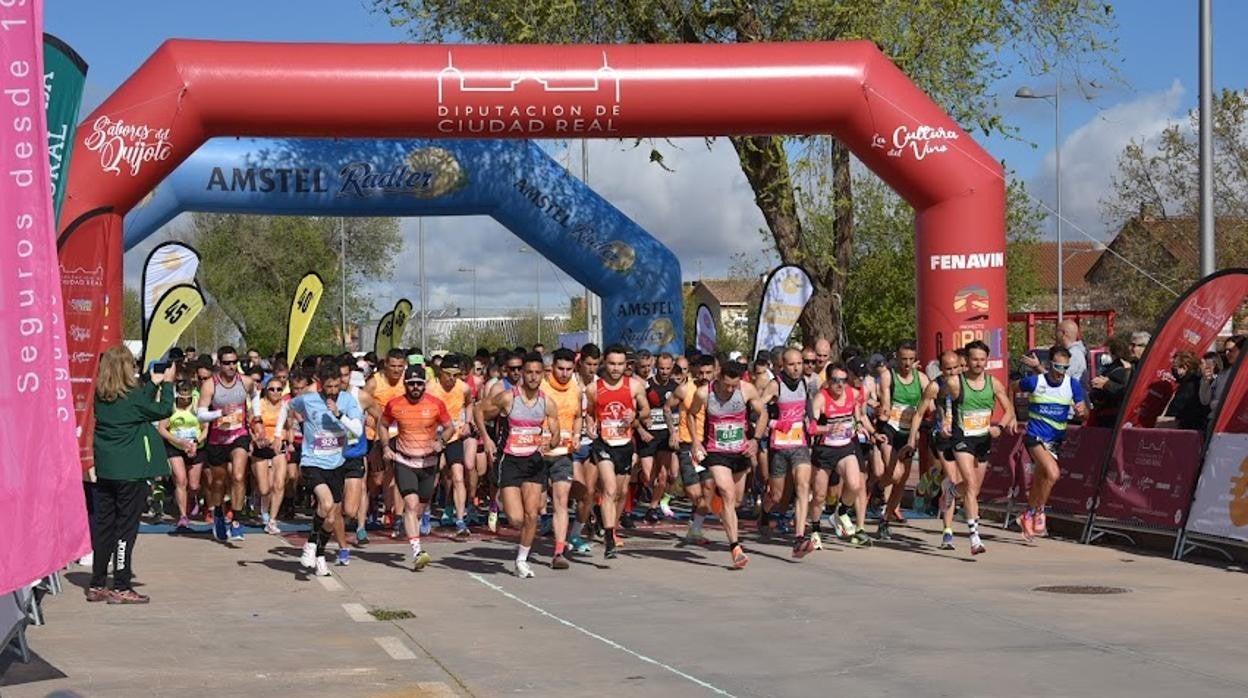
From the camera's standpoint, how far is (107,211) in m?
11.6

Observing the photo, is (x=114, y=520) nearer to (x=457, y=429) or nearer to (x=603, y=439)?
(x=603, y=439)

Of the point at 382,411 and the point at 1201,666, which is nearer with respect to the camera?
the point at 1201,666

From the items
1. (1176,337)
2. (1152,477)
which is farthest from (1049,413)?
(1176,337)

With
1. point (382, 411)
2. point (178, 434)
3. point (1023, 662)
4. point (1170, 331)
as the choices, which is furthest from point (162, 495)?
point (1023, 662)

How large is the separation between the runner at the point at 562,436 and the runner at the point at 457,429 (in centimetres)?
174

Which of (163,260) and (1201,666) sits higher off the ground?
(163,260)

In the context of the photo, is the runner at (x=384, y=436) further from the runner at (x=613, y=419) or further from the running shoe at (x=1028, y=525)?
the running shoe at (x=1028, y=525)

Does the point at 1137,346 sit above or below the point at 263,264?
below

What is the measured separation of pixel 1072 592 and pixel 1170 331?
4.12m

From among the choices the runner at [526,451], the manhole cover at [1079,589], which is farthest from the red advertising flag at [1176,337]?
the runner at [526,451]

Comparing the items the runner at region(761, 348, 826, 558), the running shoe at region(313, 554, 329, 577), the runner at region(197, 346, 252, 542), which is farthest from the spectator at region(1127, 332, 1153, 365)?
the runner at region(197, 346, 252, 542)

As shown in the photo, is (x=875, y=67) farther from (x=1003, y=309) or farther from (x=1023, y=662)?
Answer: (x=1023, y=662)

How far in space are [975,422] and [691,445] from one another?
8.03 ft

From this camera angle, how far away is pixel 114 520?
472 inches
